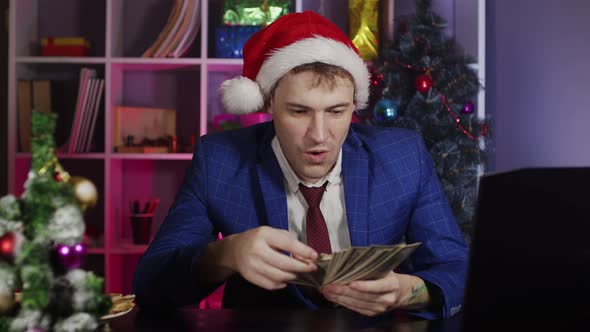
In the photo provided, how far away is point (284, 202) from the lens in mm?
1619

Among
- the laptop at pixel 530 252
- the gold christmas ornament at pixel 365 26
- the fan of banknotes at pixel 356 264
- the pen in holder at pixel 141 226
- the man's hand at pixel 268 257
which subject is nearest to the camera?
the laptop at pixel 530 252

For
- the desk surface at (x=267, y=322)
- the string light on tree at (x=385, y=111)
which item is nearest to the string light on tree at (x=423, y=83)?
the string light on tree at (x=385, y=111)

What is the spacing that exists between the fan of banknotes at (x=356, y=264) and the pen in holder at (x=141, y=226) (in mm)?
2256

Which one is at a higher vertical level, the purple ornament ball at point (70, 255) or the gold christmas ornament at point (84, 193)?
the gold christmas ornament at point (84, 193)

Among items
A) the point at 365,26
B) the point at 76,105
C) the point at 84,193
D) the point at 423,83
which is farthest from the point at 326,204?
the point at 76,105

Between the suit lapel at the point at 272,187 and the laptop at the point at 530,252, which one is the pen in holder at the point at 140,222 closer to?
the suit lapel at the point at 272,187

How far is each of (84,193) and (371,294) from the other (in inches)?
21.8

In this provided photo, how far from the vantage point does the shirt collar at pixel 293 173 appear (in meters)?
1.68

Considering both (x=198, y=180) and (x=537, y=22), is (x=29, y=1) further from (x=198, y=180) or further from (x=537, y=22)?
(x=537, y=22)

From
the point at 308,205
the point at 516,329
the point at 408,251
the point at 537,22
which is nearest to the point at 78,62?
the point at 308,205

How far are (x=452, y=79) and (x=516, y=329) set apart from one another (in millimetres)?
2370

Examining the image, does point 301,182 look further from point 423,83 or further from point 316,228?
point 423,83

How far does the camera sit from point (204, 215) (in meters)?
1.62

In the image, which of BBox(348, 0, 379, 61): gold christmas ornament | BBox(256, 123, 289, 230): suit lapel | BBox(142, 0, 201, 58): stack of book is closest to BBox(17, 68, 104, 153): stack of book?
BBox(142, 0, 201, 58): stack of book
